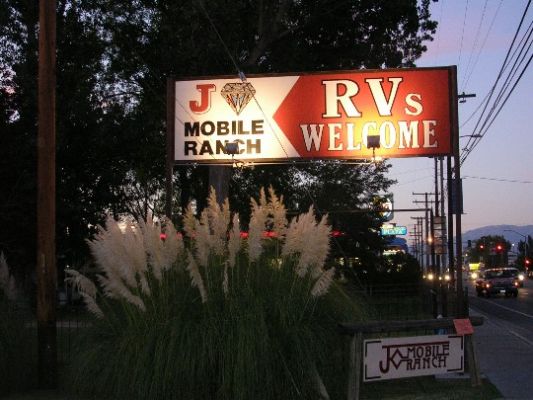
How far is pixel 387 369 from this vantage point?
8.27m

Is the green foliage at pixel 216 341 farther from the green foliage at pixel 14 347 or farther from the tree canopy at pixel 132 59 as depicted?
the tree canopy at pixel 132 59

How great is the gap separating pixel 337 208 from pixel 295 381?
26271mm

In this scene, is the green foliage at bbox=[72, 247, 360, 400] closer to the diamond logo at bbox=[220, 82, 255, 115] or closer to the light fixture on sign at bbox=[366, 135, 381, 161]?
the light fixture on sign at bbox=[366, 135, 381, 161]

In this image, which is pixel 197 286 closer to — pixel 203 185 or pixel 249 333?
pixel 249 333

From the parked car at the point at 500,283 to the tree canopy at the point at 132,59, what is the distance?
1002 inches

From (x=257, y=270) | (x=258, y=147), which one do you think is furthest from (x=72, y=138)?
(x=257, y=270)

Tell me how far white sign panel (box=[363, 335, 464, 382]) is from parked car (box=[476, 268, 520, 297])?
37.8 m

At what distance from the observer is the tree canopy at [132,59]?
64.3 feet

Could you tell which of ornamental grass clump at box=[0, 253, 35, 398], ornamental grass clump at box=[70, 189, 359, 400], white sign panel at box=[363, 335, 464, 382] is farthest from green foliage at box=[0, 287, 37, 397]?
white sign panel at box=[363, 335, 464, 382]

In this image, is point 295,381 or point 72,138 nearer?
point 295,381

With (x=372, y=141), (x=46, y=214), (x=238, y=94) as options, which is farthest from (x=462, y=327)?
(x=238, y=94)

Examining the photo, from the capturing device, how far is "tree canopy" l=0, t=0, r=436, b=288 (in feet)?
64.3

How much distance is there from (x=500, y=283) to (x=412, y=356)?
38.6 meters

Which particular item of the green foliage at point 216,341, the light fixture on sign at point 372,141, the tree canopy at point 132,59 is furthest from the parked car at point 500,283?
the green foliage at point 216,341
